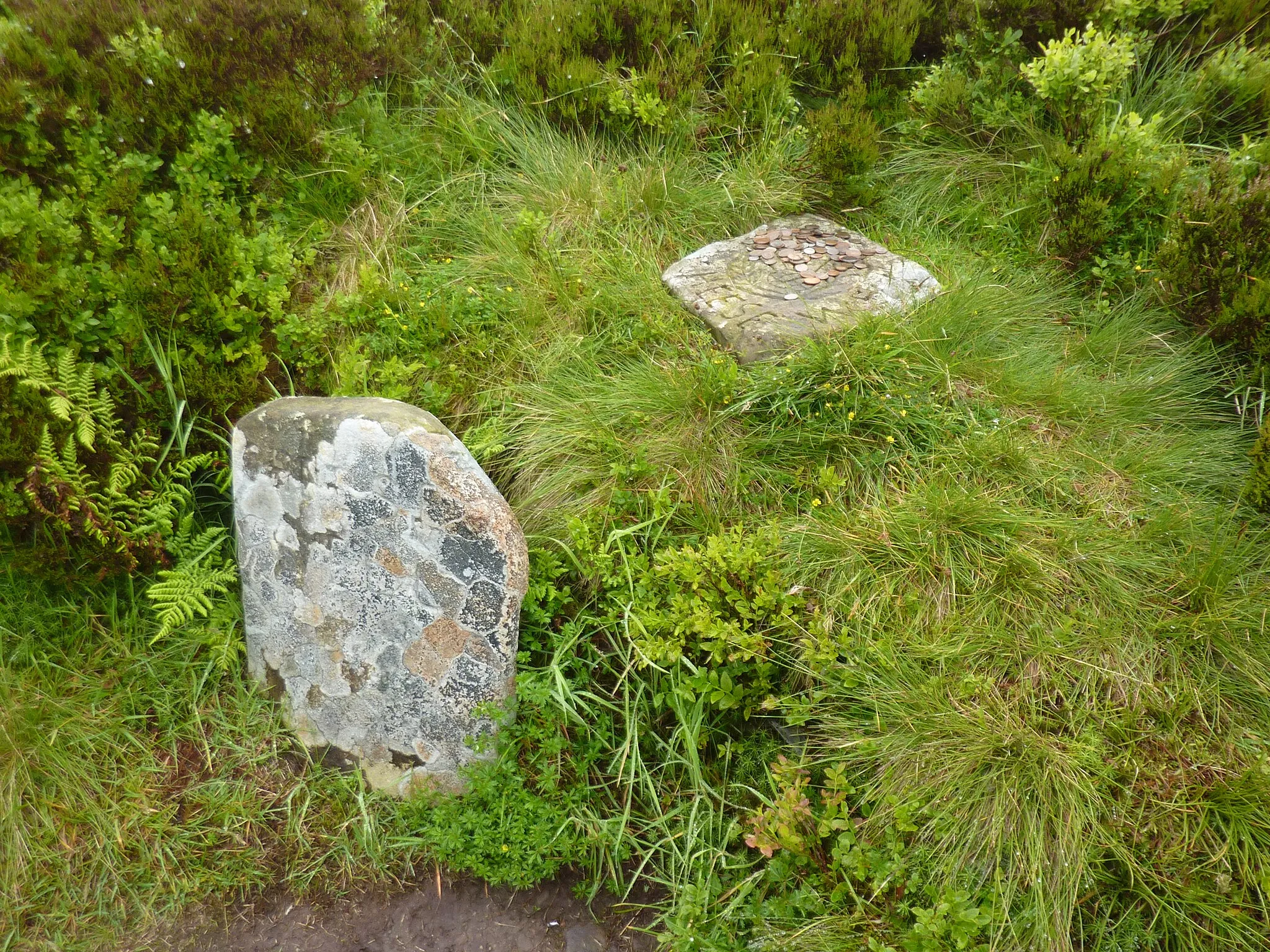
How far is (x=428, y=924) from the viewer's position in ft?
9.73

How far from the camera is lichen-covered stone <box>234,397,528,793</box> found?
3.17 m

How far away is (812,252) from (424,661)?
2815 millimetres

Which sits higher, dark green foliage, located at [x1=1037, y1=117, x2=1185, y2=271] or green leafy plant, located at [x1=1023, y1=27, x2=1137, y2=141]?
green leafy plant, located at [x1=1023, y1=27, x2=1137, y2=141]

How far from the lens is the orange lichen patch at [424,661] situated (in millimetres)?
3182

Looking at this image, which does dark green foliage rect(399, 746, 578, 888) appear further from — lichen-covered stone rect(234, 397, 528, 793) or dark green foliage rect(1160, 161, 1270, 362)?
dark green foliage rect(1160, 161, 1270, 362)

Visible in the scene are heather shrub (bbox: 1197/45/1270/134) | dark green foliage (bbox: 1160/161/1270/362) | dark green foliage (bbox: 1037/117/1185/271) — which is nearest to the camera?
dark green foliage (bbox: 1160/161/1270/362)

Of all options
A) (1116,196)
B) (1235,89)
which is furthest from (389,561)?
(1235,89)

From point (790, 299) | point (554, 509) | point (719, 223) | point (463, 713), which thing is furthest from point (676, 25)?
point (463, 713)

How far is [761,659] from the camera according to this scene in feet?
9.51

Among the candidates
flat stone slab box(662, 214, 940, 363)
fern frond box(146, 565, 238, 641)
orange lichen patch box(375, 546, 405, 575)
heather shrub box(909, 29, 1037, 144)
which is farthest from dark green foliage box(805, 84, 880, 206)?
fern frond box(146, 565, 238, 641)

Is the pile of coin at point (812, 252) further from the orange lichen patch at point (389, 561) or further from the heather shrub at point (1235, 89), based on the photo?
the orange lichen patch at point (389, 561)

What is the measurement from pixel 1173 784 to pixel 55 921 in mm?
3757

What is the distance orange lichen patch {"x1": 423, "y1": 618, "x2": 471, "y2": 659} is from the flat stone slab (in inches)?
70.0

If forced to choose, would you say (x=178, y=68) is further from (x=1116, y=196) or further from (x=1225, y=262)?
(x=1225, y=262)
